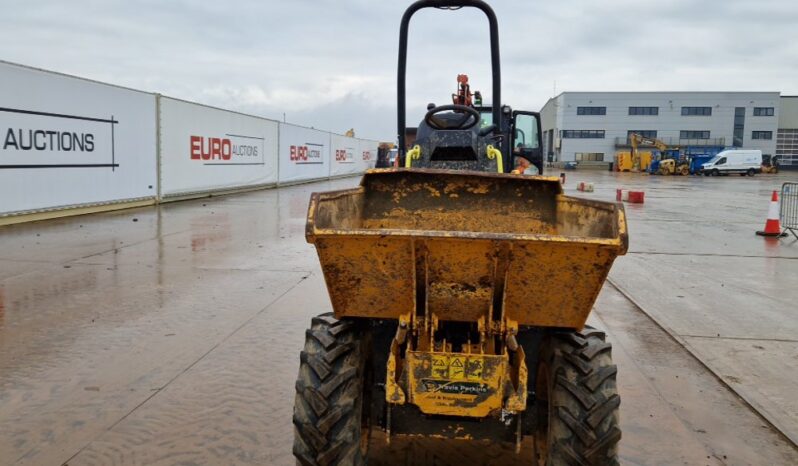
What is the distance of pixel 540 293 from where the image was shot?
232cm

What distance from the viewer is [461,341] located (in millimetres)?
2715

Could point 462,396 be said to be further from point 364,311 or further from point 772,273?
point 772,273

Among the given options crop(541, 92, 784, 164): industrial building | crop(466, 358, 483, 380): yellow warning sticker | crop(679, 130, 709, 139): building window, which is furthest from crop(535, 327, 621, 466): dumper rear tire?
crop(679, 130, 709, 139): building window

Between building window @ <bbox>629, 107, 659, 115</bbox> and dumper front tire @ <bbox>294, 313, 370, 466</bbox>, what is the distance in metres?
78.8

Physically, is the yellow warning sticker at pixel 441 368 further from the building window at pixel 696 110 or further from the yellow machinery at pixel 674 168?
the building window at pixel 696 110

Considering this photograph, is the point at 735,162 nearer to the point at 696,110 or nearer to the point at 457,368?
the point at 696,110

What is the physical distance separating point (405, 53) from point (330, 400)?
3.04m

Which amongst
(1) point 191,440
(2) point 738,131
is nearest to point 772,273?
(1) point 191,440

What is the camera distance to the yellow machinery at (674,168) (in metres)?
50.4

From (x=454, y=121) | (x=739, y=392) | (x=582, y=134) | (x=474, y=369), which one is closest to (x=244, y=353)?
(x=454, y=121)

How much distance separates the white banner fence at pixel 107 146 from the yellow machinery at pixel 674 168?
38454 mm

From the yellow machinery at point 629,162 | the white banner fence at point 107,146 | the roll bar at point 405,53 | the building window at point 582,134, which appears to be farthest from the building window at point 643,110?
the roll bar at point 405,53

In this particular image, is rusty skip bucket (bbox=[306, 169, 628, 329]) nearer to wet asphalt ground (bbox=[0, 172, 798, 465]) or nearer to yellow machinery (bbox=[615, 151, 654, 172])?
wet asphalt ground (bbox=[0, 172, 798, 465])

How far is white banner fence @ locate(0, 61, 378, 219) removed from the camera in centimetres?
1131
